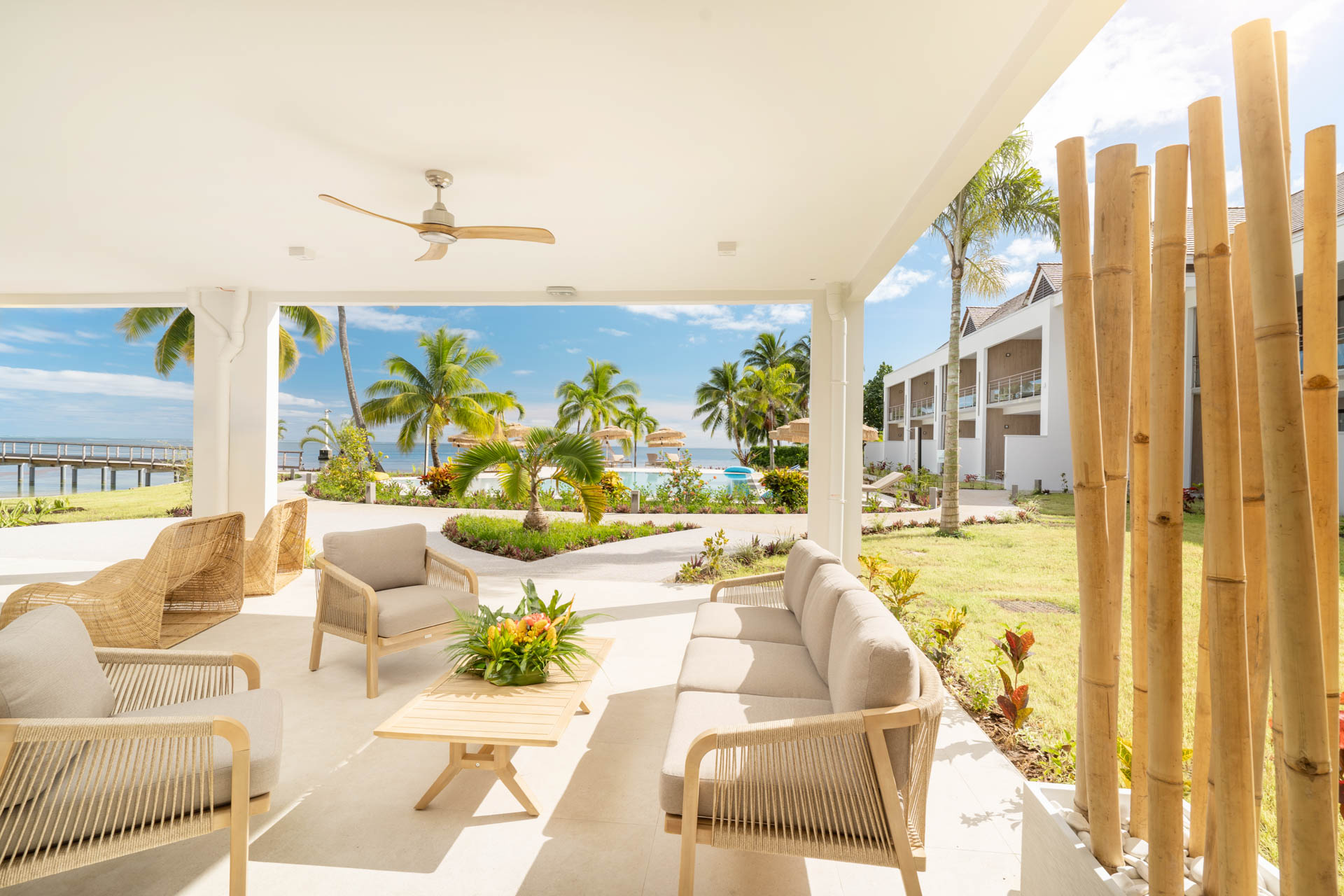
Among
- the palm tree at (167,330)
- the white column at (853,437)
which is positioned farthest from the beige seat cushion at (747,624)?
the palm tree at (167,330)

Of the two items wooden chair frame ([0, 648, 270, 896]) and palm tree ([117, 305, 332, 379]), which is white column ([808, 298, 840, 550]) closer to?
wooden chair frame ([0, 648, 270, 896])

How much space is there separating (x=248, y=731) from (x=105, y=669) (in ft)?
2.76

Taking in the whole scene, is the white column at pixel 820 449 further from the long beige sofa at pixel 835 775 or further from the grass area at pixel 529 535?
the long beige sofa at pixel 835 775

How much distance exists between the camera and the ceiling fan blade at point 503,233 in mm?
3605

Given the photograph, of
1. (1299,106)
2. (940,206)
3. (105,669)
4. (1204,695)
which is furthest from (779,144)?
(105,669)

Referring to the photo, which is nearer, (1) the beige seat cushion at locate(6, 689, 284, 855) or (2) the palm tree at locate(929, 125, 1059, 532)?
(1) the beige seat cushion at locate(6, 689, 284, 855)

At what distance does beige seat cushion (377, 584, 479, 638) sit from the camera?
3.42 meters

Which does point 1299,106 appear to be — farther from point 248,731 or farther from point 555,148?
point 248,731

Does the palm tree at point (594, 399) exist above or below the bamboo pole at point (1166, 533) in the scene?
above

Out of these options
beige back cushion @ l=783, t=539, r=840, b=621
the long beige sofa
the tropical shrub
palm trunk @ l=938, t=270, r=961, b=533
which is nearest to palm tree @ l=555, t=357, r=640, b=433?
the tropical shrub

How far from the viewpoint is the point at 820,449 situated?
219 inches

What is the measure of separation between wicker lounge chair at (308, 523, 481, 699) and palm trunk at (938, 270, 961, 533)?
25.7 feet

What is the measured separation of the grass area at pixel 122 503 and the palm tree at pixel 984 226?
558 inches

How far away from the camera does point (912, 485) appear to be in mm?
14148
